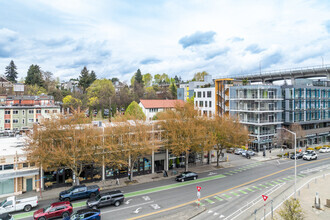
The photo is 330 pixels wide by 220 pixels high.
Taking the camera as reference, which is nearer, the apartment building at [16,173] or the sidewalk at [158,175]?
the apartment building at [16,173]

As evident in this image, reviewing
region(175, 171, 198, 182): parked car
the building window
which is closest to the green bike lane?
region(175, 171, 198, 182): parked car

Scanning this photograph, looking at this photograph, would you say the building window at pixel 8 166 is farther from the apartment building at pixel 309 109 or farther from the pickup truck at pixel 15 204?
the apartment building at pixel 309 109

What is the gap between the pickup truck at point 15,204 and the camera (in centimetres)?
2373

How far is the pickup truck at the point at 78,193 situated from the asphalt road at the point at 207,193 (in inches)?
37.0

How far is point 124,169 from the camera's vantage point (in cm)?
3728

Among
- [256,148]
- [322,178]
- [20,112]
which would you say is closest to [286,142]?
[256,148]

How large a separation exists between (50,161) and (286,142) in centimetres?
5890

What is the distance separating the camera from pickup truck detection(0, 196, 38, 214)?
23.7 m

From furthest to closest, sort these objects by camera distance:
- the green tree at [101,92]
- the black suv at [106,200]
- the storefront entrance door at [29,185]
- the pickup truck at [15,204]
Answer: the green tree at [101,92] → the storefront entrance door at [29,185] → the black suv at [106,200] → the pickup truck at [15,204]

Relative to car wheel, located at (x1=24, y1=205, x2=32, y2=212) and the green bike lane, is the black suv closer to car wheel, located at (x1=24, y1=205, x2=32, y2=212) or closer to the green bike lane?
the green bike lane

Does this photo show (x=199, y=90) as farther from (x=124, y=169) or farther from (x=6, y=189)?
(x=6, y=189)

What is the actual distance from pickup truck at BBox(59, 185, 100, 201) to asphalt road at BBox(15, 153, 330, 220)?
0.94 metres

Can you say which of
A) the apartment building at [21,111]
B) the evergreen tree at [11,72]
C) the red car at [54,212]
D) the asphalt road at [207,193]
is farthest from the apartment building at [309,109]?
the evergreen tree at [11,72]

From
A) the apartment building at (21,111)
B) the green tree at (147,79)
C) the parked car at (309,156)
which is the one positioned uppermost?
the green tree at (147,79)
